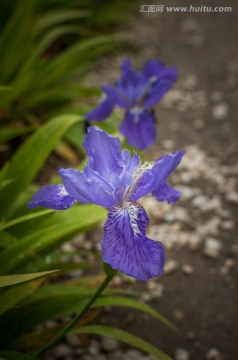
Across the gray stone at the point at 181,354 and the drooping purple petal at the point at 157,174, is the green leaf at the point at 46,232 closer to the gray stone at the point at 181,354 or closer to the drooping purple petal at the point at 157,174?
the drooping purple petal at the point at 157,174

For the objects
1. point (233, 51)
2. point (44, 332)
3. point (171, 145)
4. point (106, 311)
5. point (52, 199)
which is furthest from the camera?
point (233, 51)

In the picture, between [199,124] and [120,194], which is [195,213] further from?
[120,194]

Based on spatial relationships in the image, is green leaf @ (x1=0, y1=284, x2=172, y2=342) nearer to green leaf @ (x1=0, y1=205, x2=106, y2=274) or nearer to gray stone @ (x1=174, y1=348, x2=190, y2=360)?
green leaf @ (x1=0, y1=205, x2=106, y2=274)

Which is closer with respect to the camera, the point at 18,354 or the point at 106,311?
the point at 18,354

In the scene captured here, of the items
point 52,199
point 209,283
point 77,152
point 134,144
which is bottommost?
point 52,199

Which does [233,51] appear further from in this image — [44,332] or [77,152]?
[44,332]

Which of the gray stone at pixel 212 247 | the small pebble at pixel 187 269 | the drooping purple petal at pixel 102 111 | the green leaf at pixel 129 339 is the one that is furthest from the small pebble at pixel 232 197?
the green leaf at pixel 129 339

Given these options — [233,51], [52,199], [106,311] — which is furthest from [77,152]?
[233,51]
